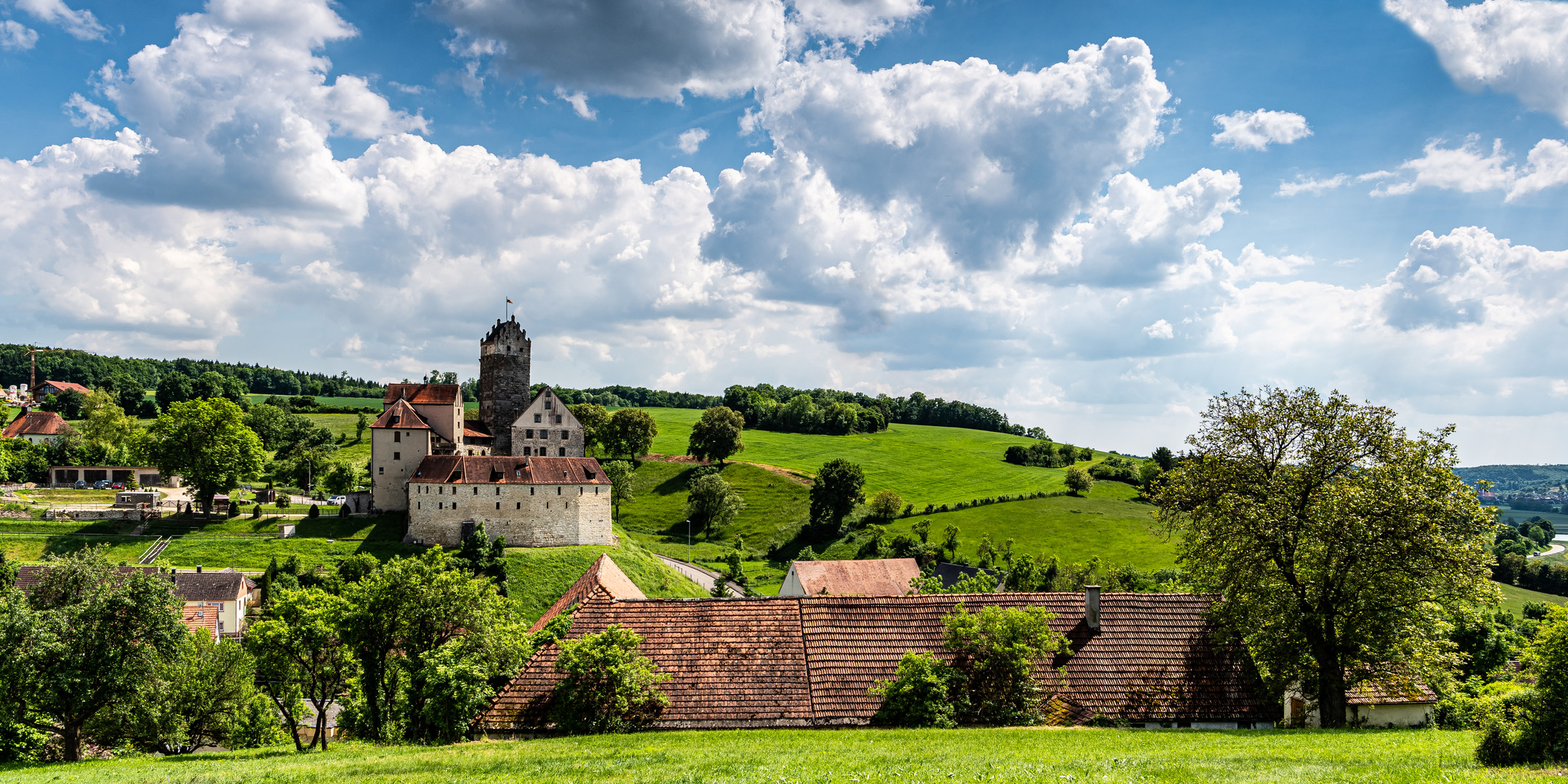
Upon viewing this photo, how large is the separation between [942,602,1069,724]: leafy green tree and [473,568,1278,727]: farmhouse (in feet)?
3.22

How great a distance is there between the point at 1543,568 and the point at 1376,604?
126 meters

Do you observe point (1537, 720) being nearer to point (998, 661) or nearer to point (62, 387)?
point (998, 661)

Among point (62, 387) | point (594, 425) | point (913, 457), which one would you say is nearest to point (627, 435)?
point (594, 425)

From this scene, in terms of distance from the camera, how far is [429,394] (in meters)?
77.2

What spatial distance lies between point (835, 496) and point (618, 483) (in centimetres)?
2939

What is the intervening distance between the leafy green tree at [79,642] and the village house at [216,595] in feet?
82.4

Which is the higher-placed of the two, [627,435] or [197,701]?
[627,435]

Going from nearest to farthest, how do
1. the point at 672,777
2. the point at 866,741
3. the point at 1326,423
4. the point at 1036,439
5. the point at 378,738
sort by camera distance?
the point at 672,777 → the point at 866,741 → the point at 1326,423 → the point at 378,738 → the point at 1036,439

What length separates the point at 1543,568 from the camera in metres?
113

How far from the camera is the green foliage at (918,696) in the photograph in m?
24.7

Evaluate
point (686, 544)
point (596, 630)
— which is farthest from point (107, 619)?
point (686, 544)

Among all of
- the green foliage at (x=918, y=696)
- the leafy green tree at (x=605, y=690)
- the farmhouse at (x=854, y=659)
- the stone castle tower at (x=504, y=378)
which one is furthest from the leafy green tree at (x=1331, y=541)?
the stone castle tower at (x=504, y=378)

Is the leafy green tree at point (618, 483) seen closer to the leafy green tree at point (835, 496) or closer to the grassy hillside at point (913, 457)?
the grassy hillside at point (913, 457)

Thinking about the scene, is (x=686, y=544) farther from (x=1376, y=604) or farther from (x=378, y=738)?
(x=1376, y=604)
